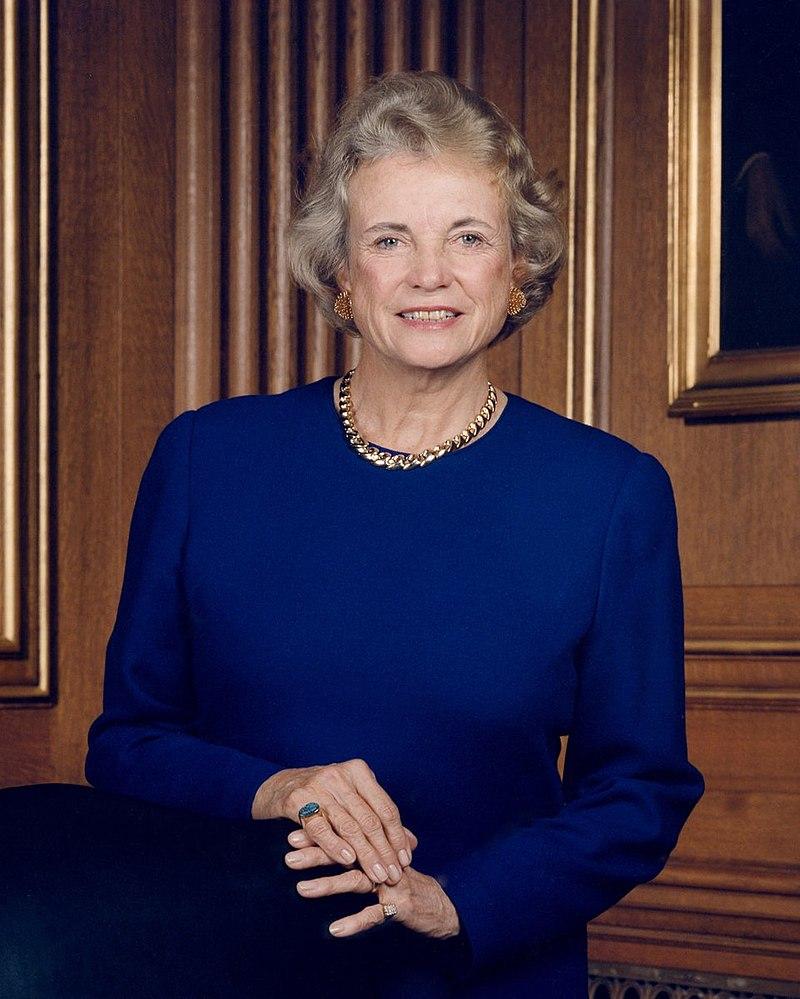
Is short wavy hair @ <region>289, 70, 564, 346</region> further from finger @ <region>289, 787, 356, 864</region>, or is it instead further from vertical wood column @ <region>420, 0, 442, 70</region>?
vertical wood column @ <region>420, 0, 442, 70</region>

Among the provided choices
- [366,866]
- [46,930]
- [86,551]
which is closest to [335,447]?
[366,866]

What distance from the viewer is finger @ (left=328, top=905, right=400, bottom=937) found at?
1230 millimetres

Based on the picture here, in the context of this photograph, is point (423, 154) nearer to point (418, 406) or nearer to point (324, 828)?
point (418, 406)

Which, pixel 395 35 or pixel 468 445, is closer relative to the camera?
pixel 468 445

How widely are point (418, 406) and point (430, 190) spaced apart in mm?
265

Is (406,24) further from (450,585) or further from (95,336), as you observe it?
(450,585)

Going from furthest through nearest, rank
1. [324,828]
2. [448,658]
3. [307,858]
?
1. [448,658]
2. [324,828]
3. [307,858]

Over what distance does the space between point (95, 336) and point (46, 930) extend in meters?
2.16

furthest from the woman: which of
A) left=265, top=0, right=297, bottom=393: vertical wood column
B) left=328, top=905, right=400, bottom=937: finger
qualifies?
left=265, top=0, right=297, bottom=393: vertical wood column

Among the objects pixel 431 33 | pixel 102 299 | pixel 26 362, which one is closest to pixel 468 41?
pixel 431 33

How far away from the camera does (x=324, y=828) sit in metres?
1.34

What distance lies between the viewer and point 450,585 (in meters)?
1.68

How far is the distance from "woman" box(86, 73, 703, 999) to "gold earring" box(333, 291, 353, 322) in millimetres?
61

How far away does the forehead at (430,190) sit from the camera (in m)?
1.74
